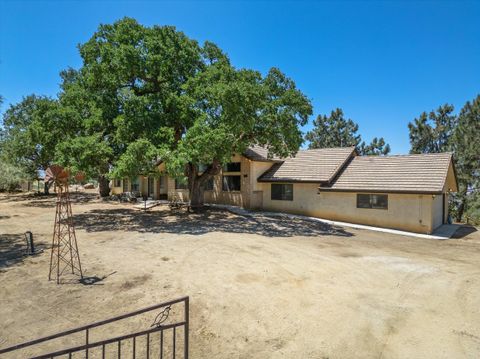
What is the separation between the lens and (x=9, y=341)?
5648 mm

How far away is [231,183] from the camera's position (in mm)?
24875

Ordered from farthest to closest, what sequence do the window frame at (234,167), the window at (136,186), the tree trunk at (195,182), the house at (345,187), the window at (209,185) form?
1. the window at (136,186)
2. the window at (209,185)
3. the window frame at (234,167)
4. the tree trunk at (195,182)
5. the house at (345,187)

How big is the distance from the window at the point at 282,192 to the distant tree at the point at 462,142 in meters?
18.8

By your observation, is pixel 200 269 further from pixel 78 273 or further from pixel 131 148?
pixel 131 148

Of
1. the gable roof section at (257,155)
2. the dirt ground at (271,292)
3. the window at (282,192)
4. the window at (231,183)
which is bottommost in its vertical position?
the dirt ground at (271,292)

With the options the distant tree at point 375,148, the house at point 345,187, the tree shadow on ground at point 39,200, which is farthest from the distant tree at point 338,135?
the tree shadow on ground at point 39,200

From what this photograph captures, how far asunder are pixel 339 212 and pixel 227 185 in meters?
9.47

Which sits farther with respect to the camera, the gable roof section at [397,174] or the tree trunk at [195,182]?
the tree trunk at [195,182]

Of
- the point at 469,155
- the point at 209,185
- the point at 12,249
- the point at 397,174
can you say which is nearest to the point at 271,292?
the point at 12,249

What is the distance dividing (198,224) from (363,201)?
435 inches

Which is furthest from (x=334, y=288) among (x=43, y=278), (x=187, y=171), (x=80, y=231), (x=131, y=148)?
(x=187, y=171)

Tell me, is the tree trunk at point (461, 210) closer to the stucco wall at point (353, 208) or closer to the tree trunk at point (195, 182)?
the stucco wall at point (353, 208)

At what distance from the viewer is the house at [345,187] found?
17.8m

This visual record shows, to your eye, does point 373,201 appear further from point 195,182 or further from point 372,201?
point 195,182
